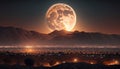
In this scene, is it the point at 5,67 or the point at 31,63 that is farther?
the point at 31,63

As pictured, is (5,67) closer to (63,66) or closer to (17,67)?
(17,67)

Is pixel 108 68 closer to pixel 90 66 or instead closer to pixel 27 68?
pixel 90 66

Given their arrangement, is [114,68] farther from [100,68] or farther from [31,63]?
[31,63]

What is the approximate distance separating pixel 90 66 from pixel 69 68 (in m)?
10.2

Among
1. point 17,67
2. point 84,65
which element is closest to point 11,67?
point 17,67

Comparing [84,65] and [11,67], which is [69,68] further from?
[11,67]

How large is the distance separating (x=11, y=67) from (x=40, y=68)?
984 centimetres

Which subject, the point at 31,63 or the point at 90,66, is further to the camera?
the point at 31,63

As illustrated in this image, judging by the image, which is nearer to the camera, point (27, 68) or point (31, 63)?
point (27, 68)

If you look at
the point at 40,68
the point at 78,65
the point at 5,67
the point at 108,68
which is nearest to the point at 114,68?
the point at 108,68

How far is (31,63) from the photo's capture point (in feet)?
600

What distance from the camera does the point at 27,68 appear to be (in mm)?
157750

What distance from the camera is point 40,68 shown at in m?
161

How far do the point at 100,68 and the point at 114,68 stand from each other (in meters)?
4.75
